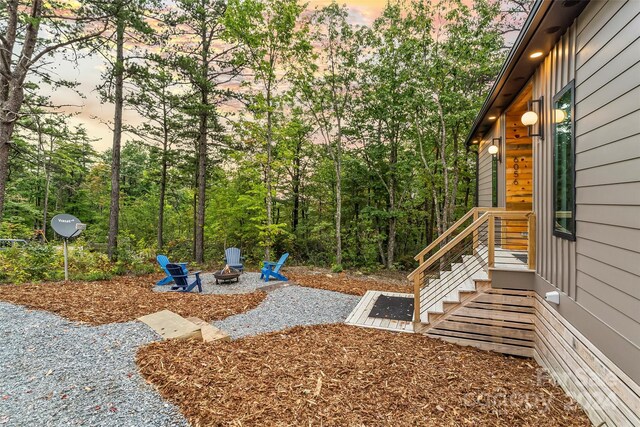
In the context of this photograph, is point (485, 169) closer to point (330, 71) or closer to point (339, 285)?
point (339, 285)

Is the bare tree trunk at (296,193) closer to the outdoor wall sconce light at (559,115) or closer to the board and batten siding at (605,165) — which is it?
the outdoor wall sconce light at (559,115)

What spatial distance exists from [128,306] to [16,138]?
14.7 meters

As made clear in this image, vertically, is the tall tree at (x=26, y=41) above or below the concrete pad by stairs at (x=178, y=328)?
above

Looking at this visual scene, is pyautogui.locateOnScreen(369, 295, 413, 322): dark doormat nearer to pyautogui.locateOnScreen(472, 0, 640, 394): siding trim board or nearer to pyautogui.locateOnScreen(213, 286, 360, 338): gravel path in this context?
pyautogui.locateOnScreen(213, 286, 360, 338): gravel path

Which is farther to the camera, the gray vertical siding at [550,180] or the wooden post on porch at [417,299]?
the wooden post on porch at [417,299]

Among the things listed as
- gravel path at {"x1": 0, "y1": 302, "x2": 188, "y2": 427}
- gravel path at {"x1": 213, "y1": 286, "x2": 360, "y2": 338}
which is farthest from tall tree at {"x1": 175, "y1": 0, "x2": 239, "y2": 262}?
gravel path at {"x1": 0, "y1": 302, "x2": 188, "y2": 427}

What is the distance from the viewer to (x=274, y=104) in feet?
33.0

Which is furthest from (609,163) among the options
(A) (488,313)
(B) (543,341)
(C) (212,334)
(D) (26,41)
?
(D) (26,41)

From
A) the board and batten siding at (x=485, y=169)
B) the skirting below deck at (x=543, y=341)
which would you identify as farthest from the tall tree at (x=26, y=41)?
the board and batten siding at (x=485, y=169)

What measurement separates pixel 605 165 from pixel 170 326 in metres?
5.03

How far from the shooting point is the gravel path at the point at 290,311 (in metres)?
4.61

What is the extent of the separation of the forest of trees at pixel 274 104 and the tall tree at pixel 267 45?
0.14 feet

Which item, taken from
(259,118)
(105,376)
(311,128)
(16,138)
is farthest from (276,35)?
(16,138)

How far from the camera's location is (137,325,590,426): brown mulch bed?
7.78 ft
